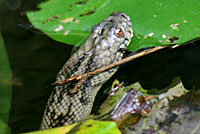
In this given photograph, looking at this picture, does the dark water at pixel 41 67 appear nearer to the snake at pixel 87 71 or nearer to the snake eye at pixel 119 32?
the snake at pixel 87 71

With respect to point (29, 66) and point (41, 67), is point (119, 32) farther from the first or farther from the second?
point (29, 66)

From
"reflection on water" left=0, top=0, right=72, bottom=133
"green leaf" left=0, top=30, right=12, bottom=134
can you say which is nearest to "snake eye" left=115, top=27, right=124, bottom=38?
"reflection on water" left=0, top=0, right=72, bottom=133

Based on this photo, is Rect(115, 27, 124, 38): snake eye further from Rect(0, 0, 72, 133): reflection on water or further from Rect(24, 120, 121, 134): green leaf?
Rect(24, 120, 121, 134): green leaf

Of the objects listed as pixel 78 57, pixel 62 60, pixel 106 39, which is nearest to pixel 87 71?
pixel 78 57

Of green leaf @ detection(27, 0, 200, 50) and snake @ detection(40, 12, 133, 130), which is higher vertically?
green leaf @ detection(27, 0, 200, 50)

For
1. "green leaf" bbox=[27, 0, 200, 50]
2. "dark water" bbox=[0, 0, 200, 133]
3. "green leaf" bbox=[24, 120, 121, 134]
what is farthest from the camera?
"dark water" bbox=[0, 0, 200, 133]

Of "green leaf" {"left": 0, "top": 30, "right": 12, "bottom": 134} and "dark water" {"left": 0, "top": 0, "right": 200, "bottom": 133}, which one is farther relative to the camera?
"green leaf" {"left": 0, "top": 30, "right": 12, "bottom": 134}

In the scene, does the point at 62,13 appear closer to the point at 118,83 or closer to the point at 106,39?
the point at 106,39

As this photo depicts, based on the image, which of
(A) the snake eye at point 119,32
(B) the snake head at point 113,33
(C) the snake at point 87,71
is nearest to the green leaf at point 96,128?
(C) the snake at point 87,71
